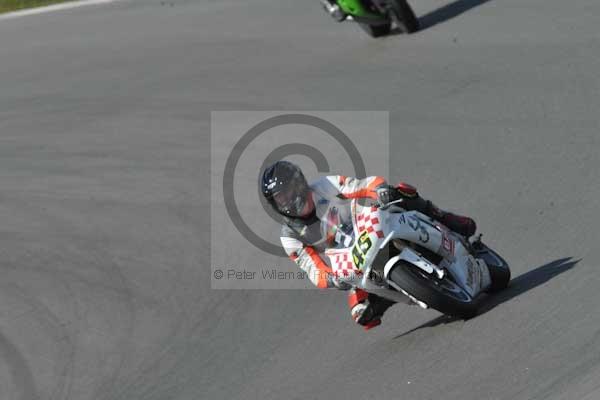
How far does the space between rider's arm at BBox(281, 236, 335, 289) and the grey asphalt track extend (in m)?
0.72

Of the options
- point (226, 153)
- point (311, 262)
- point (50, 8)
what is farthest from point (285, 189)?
point (50, 8)

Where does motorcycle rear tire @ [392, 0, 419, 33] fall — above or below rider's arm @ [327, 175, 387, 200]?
below

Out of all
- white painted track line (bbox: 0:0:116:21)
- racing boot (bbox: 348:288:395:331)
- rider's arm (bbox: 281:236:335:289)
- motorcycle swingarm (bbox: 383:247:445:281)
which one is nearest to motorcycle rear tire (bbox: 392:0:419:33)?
white painted track line (bbox: 0:0:116:21)

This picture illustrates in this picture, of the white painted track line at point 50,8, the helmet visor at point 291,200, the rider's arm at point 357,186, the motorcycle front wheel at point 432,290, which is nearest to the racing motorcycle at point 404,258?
the motorcycle front wheel at point 432,290

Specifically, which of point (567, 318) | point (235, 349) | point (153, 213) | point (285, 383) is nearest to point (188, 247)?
point (153, 213)

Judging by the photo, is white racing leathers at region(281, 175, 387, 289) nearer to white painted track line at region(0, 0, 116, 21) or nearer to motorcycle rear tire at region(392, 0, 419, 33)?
motorcycle rear tire at region(392, 0, 419, 33)

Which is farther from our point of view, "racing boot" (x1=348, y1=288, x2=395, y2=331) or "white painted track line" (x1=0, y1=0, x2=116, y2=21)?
"white painted track line" (x1=0, y1=0, x2=116, y2=21)

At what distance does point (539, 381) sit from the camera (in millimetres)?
5777

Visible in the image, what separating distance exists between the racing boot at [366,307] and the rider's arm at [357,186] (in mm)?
716

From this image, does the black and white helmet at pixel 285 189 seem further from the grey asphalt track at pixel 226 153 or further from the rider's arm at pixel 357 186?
the grey asphalt track at pixel 226 153

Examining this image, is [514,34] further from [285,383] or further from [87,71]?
[285,383]

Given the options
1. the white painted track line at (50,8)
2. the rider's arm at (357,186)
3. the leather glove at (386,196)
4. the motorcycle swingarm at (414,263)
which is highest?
the leather glove at (386,196)

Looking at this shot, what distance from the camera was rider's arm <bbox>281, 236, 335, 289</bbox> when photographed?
7.15 meters

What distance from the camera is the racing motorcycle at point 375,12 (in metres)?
14.5
